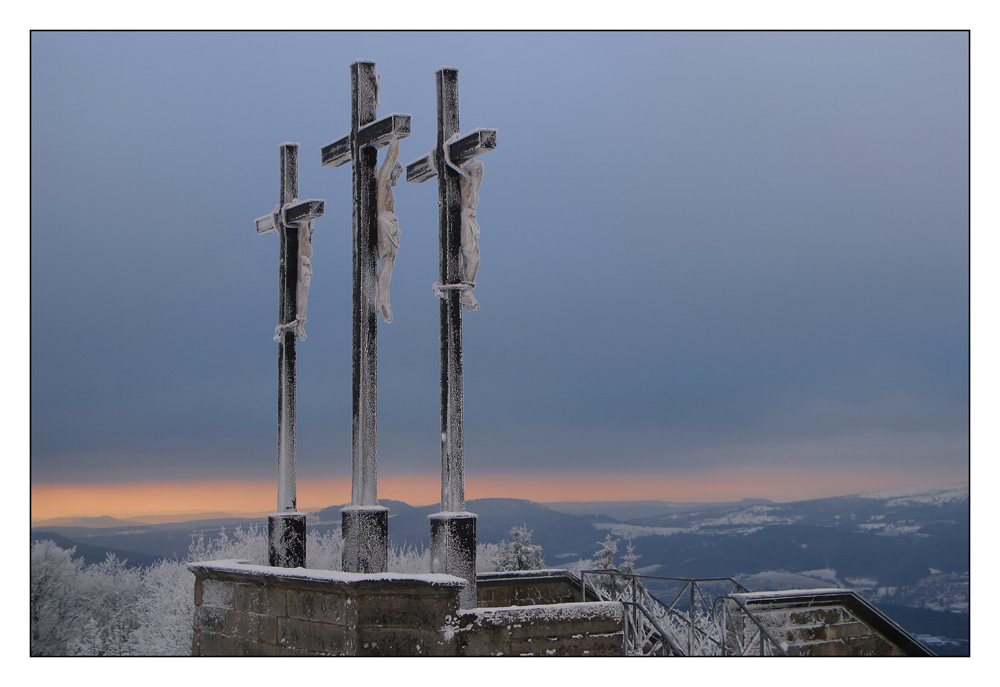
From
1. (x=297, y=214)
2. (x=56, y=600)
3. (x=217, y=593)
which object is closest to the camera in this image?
(x=217, y=593)

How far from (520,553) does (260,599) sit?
1644 centimetres

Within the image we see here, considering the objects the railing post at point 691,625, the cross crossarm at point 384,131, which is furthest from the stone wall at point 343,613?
the cross crossarm at point 384,131

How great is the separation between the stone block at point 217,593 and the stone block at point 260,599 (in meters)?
0.09

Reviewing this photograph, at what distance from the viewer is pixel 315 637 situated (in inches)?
310

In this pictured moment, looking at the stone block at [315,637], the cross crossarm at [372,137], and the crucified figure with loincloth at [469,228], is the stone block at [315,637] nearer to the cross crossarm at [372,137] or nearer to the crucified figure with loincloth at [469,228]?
the crucified figure with loincloth at [469,228]

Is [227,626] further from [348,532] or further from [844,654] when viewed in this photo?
[844,654]

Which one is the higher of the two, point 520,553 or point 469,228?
point 469,228

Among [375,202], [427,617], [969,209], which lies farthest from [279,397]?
[969,209]

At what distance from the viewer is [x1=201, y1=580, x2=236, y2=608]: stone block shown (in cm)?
895

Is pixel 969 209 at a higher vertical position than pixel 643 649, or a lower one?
higher

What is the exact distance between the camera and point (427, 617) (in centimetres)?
761

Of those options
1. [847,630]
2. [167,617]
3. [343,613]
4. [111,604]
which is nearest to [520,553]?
[167,617]

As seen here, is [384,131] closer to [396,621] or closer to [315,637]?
[396,621]

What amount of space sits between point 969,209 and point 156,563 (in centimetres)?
2247
